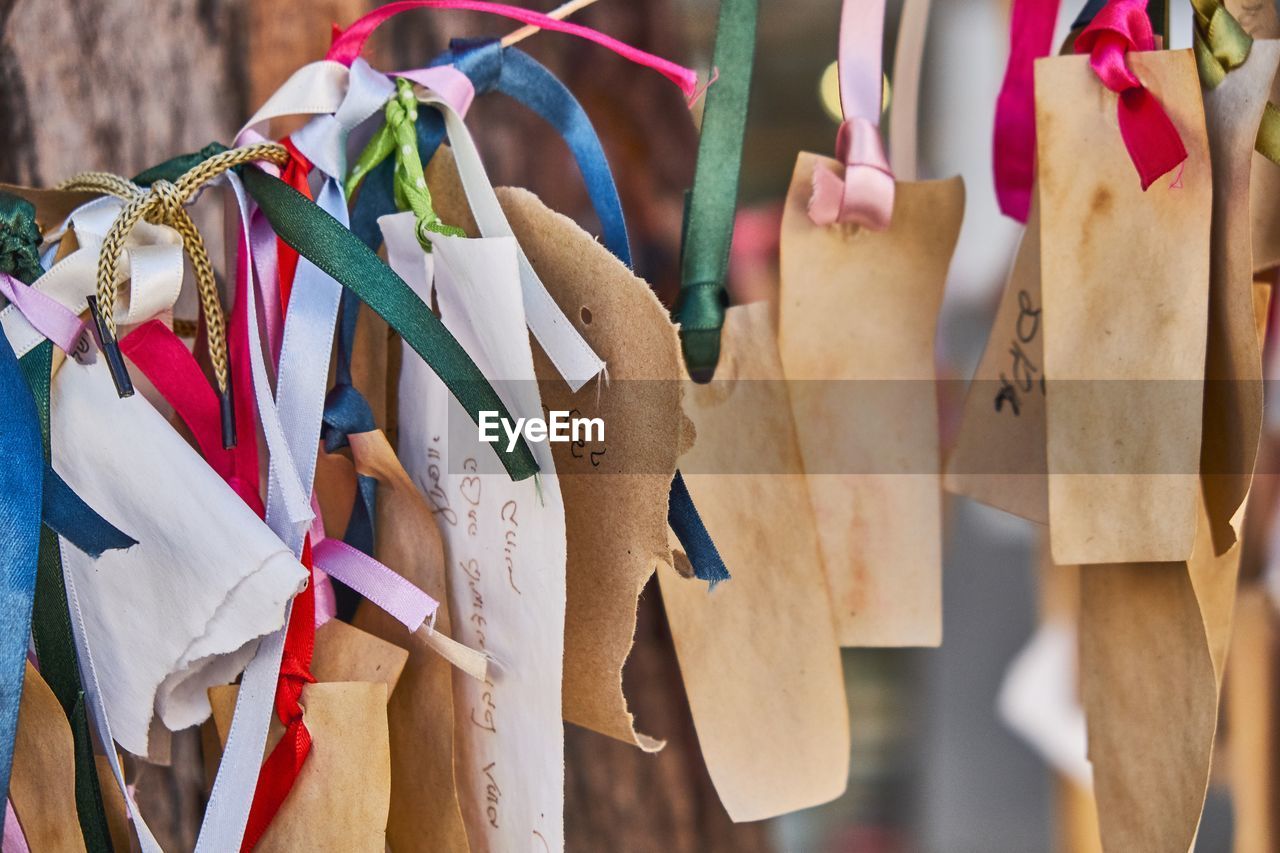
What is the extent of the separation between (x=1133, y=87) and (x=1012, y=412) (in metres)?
0.12

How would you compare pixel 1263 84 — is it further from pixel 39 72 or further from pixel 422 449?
pixel 39 72

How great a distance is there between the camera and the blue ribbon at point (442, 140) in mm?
348

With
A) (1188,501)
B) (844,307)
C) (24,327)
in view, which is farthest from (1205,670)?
(24,327)

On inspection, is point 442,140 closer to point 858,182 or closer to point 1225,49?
point 858,182

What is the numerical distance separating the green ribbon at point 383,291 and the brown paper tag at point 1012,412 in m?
0.18

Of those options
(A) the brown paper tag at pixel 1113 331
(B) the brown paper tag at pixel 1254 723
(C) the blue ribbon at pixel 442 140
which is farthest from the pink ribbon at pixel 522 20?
(B) the brown paper tag at pixel 1254 723

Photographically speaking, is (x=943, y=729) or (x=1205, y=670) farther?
(x=943, y=729)

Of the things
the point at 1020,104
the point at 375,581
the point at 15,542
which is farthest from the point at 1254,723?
the point at 15,542

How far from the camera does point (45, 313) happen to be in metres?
0.30

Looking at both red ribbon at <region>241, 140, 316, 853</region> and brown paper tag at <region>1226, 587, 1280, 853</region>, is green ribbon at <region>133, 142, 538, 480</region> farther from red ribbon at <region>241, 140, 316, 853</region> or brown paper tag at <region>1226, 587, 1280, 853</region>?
brown paper tag at <region>1226, 587, 1280, 853</region>

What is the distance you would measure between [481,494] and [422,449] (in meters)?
0.03

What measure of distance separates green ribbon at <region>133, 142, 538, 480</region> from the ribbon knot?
0.15m

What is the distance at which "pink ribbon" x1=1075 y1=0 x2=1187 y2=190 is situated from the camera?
0.30 m

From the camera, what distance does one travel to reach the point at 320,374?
1.05 ft
